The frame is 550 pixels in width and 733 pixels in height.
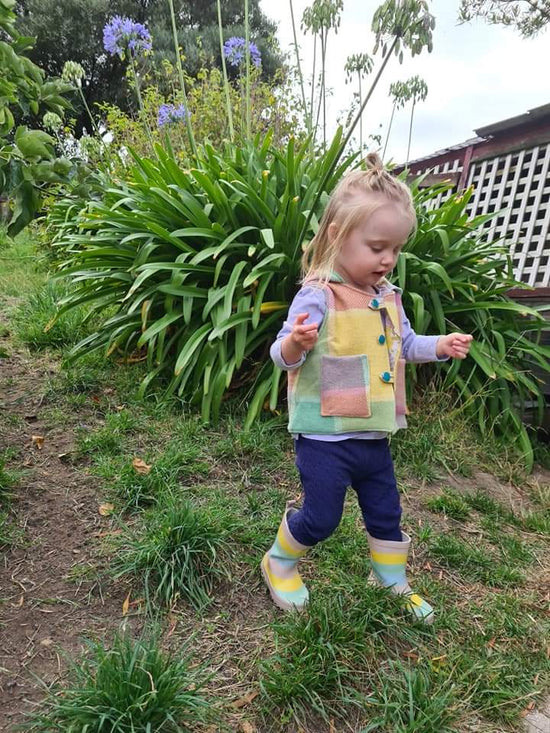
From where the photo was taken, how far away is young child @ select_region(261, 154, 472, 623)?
1.49m

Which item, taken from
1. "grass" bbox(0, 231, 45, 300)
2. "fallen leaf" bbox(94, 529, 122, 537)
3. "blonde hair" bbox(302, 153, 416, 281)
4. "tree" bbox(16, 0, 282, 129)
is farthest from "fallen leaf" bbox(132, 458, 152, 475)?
"tree" bbox(16, 0, 282, 129)

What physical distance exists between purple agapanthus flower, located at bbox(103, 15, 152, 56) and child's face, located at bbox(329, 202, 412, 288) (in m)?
3.42

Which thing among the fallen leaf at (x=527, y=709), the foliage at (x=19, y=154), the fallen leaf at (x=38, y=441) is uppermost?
the foliage at (x=19, y=154)

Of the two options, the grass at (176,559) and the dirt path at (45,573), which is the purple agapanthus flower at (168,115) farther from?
the grass at (176,559)

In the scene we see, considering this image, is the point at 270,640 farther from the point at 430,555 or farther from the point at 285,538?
the point at 430,555

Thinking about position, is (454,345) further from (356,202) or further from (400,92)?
(400,92)

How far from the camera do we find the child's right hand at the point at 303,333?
137 cm

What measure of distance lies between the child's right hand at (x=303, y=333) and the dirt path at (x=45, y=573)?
0.99 m

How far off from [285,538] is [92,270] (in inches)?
105

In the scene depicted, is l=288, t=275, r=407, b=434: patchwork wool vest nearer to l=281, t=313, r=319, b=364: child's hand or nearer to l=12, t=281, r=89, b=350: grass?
l=281, t=313, r=319, b=364: child's hand

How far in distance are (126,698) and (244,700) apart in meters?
0.32

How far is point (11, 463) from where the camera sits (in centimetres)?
230

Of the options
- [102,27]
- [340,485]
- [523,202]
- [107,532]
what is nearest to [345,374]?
[340,485]

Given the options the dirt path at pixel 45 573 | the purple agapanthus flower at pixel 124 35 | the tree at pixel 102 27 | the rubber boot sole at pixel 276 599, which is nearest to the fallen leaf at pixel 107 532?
the dirt path at pixel 45 573
